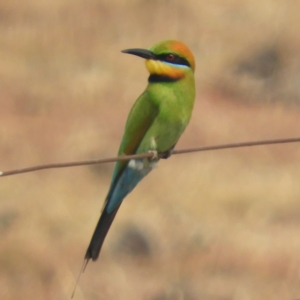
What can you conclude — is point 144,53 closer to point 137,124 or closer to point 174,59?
point 174,59

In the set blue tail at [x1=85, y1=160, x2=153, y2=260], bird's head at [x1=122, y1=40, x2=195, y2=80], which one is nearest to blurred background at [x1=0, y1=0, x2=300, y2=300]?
blue tail at [x1=85, y1=160, x2=153, y2=260]

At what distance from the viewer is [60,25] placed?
950 centimetres

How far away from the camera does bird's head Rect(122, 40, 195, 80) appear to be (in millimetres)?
2373

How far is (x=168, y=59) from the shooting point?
2.38 meters

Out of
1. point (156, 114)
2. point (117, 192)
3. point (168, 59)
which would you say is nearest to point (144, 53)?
point (168, 59)

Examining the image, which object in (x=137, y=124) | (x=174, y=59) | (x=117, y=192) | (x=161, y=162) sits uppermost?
(x=174, y=59)

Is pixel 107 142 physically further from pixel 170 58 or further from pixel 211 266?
pixel 170 58

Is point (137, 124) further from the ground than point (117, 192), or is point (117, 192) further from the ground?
point (137, 124)

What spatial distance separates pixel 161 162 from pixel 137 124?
15.2 feet

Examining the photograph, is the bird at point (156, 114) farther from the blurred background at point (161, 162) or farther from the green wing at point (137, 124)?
the blurred background at point (161, 162)

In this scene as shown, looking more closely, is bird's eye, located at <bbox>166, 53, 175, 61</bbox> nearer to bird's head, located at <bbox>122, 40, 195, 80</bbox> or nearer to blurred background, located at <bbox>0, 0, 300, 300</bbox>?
bird's head, located at <bbox>122, 40, 195, 80</bbox>

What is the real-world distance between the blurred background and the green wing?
3.27 m

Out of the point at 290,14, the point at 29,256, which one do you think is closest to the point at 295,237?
the point at 29,256

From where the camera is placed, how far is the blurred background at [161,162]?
5.91 meters
